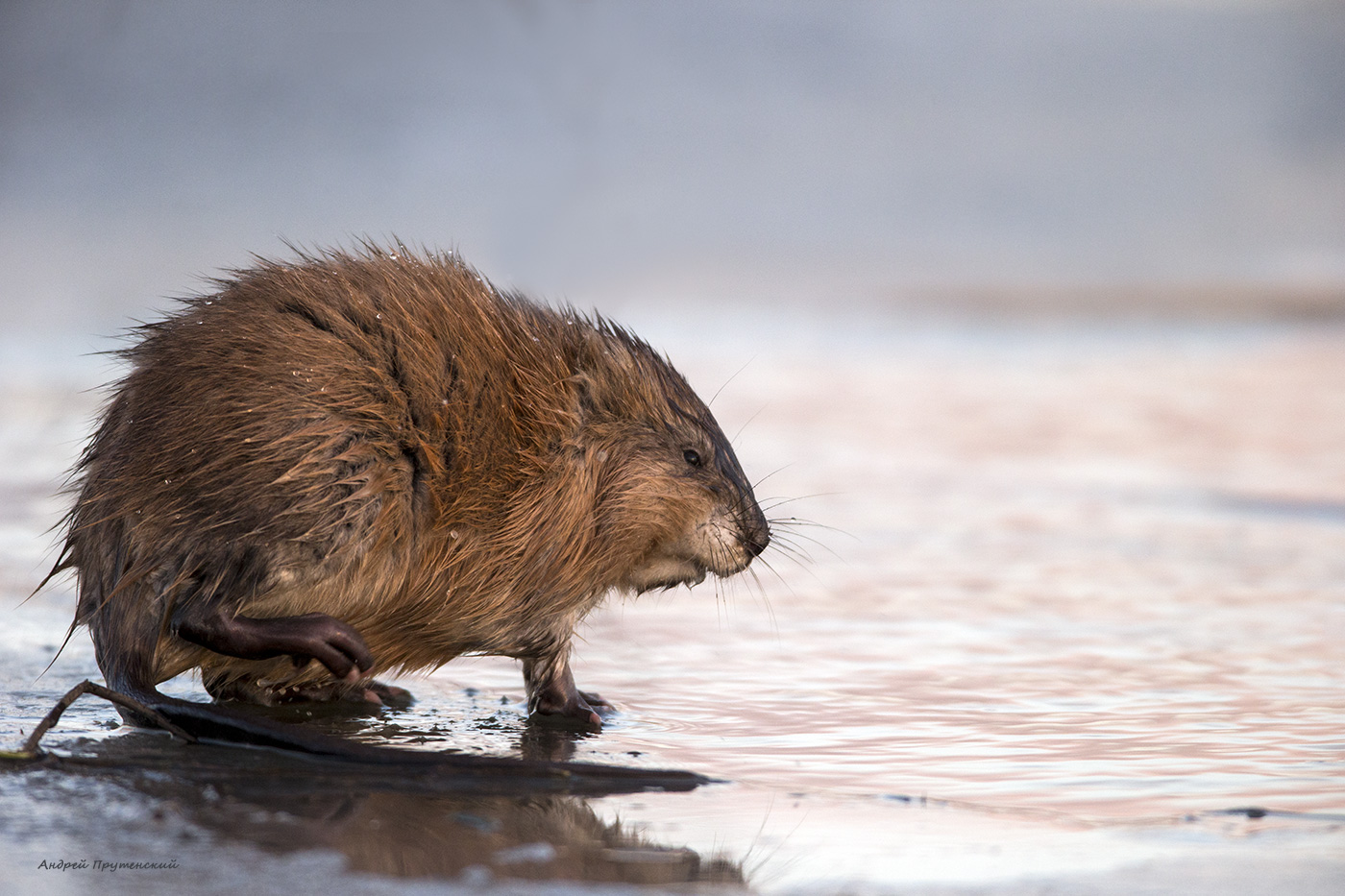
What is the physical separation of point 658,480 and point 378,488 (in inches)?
32.2

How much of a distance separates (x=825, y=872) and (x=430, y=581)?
1.39 m

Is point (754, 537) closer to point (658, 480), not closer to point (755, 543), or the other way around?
point (755, 543)

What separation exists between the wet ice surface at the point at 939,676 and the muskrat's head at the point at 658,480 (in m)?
0.35

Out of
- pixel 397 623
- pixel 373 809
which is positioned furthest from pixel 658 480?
pixel 373 809

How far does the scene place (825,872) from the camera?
2457mm

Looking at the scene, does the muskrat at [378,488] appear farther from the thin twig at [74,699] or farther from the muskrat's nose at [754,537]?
the thin twig at [74,699]

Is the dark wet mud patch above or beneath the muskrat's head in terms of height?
beneath

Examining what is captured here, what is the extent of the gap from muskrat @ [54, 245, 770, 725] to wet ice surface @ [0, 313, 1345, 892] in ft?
0.86

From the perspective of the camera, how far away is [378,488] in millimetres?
Result: 3330

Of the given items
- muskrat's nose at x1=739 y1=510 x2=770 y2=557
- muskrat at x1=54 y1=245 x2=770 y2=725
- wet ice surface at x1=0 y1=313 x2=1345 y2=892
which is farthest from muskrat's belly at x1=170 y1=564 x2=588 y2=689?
muskrat's nose at x1=739 y1=510 x2=770 y2=557

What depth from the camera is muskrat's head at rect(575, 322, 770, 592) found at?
382 cm

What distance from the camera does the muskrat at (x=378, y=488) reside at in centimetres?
325

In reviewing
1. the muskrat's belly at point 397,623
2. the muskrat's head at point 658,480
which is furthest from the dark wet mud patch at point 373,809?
the muskrat's head at point 658,480

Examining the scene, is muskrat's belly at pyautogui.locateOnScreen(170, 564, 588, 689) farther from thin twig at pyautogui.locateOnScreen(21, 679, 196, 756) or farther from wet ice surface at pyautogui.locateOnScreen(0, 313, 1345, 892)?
thin twig at pyautogui.locateOnScreen(21, 679, 196, 756)
